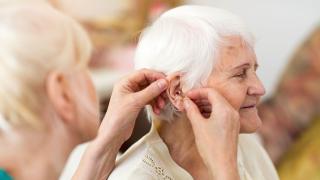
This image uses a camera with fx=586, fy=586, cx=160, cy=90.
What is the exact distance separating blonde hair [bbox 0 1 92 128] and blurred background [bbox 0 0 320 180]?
4.78ft

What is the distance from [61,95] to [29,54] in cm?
10

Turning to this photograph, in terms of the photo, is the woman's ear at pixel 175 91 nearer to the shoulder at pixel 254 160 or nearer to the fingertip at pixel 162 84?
the fingertip at pixel 162 84

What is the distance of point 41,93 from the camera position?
3.43 feet

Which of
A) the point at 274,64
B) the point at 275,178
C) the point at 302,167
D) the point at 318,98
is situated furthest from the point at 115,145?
the point at 274,64

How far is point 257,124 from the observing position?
1.35 m

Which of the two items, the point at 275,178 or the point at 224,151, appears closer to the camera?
the point at 224,151

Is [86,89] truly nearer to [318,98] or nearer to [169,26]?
[169,26]

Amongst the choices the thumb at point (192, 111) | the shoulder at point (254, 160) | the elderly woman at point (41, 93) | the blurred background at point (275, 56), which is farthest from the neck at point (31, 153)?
the blurred background at point (275, 56)

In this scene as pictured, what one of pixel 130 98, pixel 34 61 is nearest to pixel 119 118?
pixel 130 98

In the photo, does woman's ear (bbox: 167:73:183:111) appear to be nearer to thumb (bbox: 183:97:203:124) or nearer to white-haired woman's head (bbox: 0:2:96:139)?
thumb (bbox: 183:97:203:124)

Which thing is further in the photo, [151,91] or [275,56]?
[275,56]

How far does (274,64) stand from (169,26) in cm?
197

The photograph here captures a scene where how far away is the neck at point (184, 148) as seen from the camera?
1.35 meters

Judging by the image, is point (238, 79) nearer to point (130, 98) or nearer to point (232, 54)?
point (232, 54)
